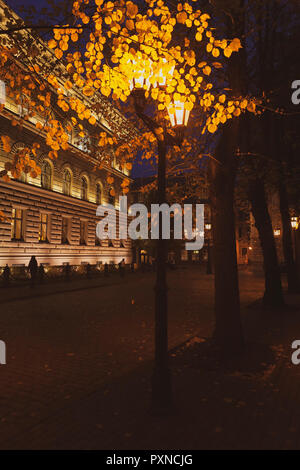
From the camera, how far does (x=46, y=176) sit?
30.5m

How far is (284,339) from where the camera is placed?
28.2ft

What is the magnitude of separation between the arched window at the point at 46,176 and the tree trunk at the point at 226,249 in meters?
25.1

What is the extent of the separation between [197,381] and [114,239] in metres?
37.8

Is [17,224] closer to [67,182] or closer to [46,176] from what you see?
[46,176]

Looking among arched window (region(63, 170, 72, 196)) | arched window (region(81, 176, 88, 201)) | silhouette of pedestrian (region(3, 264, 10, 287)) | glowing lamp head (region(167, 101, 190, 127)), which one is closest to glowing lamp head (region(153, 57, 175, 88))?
glowing lamp head (region(167, 101, 190, 127))

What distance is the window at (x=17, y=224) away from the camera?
2670 cm

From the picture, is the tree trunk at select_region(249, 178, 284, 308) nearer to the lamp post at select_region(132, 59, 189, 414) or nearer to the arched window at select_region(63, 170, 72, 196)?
the lamp post at select_region(132, 59, 189, 414)

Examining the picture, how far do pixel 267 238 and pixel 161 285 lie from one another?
29.2 ft

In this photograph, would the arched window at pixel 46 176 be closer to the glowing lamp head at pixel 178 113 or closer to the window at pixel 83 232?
the window at pixel 83 232

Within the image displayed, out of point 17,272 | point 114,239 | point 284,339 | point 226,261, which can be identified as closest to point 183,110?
point 226,261

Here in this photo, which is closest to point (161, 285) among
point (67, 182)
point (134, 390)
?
point (134, 390)

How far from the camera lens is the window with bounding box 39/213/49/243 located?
1182 inches

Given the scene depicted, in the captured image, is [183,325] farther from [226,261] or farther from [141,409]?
[141,409]

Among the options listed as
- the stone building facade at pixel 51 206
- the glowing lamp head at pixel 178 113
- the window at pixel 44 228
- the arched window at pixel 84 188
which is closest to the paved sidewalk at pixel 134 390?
the glowing lamp head at pixel 178 113
